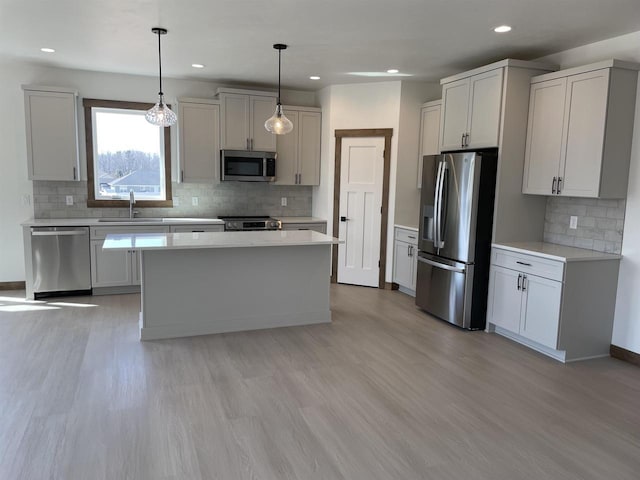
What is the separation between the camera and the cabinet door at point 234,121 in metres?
6.20

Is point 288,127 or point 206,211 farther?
point 206,211

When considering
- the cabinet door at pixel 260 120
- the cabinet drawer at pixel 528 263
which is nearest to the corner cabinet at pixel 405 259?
the cabinet drawer at pixel 528 263

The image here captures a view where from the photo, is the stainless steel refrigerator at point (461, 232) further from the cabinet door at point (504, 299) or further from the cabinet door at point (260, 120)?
the cabinet door at point (260, 120)

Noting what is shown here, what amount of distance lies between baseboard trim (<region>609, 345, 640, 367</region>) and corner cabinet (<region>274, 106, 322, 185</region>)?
424 cm

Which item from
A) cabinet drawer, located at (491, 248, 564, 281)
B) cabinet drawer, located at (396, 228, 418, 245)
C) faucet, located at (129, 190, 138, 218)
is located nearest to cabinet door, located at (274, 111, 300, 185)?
cabinet drawer, located at (396, 228, 418, 245)

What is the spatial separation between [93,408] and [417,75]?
15.9ft

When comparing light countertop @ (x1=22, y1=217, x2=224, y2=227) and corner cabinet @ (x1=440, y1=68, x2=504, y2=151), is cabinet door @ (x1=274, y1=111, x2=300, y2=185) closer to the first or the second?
light countertop @ (x1=22, y1=217, x2=224, y2=227)

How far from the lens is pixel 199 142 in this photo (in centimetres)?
616

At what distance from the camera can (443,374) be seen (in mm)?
3598

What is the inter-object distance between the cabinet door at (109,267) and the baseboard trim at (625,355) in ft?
17.0

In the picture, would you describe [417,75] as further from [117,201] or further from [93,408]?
[93,408]

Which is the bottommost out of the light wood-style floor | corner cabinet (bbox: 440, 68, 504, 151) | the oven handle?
the light wood-style floor

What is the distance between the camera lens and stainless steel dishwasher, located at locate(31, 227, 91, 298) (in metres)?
5.33

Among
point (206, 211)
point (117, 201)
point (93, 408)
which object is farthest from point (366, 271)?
point (93, 408)
